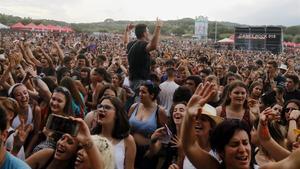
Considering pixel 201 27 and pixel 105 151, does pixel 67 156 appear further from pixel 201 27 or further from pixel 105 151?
pixel 201 27

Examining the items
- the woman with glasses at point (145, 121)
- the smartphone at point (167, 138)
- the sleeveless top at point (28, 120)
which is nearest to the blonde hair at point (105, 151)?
the smartphone at point (167, 138)

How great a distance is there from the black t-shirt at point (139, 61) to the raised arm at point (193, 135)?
173 inches

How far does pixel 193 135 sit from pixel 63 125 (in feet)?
2.92

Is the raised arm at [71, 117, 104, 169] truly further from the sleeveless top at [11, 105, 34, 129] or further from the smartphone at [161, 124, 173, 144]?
the sleeveless top at [11, 105, 34, 129]

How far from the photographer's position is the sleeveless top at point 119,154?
13.2 ft

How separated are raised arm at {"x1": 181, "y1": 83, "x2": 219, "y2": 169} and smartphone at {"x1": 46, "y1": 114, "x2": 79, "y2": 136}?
0.74 m

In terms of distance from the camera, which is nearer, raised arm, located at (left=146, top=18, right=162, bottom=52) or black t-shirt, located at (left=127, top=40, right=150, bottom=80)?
raised arm, located at (left=146, top=18, right=162, bottom=52)

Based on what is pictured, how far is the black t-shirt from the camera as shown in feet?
24.7

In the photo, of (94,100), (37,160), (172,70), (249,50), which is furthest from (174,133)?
(249,50)

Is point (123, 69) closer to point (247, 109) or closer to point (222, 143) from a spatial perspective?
point (247, 109)

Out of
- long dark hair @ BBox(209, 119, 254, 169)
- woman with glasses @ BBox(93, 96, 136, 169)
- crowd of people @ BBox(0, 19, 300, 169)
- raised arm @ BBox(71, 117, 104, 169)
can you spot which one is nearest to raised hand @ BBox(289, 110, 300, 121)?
crowd of people @ BBox(0, 19, 300, 169)

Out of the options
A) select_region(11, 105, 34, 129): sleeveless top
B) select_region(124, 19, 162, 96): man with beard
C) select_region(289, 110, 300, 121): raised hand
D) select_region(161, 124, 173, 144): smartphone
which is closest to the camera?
select_region(161, 124, 173, 144): smartphone

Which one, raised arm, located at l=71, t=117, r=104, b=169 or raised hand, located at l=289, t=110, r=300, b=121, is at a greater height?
raised arm, located at l=71, t=117, r=104, b=169

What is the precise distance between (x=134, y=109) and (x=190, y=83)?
169cm
